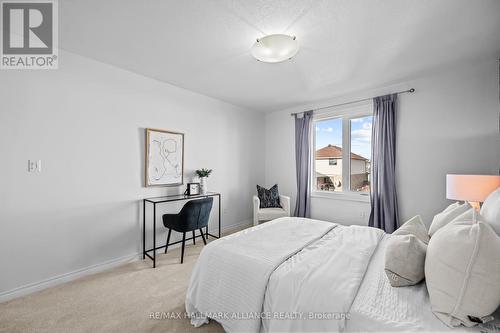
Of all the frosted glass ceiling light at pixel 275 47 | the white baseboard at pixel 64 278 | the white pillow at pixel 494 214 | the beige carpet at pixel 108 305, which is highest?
the frosted glass ceiling light at pixel 275 47

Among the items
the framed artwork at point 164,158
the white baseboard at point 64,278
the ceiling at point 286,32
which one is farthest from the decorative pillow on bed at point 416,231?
the white baseboard at point 64,278

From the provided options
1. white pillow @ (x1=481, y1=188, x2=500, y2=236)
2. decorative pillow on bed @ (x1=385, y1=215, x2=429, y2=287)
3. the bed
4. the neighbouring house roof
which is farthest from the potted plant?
white pillow @ (x1=481, y1=188, x2=500, y2=236)

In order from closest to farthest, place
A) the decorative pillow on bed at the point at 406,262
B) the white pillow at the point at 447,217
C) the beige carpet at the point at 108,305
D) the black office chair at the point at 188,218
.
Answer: the decorative pillow on bed at the point at 406,262, the white pillow at the point at 447,217, the beige carpet at the point at 108,305, the black office chair at the point at 188,218

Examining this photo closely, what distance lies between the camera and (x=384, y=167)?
3369mm

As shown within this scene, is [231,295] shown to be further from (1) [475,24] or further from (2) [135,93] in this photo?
(1) [475,24]

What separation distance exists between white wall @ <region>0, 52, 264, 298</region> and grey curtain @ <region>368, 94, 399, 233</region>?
2986mm

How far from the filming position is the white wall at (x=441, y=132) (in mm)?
2697

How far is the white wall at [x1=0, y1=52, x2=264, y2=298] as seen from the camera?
2.14 meters

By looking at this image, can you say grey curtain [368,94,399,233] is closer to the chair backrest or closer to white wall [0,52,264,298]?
the chair backrest

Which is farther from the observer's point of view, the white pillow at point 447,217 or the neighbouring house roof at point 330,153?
the neighbouring house roof at point 330,153

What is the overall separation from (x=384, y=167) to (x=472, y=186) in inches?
46.3

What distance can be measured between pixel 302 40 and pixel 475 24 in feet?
4.94

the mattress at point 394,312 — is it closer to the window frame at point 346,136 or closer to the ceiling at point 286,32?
the ceiling at point 286,32

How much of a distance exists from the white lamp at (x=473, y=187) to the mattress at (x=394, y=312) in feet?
5.33
